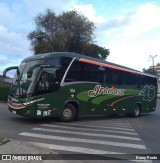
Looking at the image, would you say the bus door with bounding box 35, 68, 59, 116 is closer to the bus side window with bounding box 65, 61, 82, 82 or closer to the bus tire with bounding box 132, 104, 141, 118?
the bus side window with bounding box 65, 61, 82, 82

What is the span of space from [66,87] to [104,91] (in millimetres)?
3983

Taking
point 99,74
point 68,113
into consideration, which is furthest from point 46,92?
point 99,74

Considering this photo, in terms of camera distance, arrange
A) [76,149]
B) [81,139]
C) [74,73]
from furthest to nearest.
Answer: [74,73] < [81,139] < [76,149]

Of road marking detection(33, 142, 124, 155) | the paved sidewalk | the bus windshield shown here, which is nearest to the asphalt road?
road marking detection(33, 142, 124, 155)

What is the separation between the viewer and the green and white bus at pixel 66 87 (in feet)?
50.2

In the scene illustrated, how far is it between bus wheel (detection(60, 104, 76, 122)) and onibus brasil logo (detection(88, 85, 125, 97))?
169 centimetres

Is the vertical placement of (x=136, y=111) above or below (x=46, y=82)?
below

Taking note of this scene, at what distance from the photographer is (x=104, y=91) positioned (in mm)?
20016

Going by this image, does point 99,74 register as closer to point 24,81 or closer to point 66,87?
point 66,87

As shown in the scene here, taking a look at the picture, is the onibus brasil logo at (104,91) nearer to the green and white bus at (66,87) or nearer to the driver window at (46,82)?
the green and white bus at (66,87)

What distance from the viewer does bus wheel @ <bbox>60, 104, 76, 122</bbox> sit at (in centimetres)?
1691

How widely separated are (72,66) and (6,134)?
6088 millimetres

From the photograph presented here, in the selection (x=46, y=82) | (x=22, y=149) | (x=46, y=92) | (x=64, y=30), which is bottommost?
(x=22, y=149)

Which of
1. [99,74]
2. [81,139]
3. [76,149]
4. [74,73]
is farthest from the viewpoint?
[99,74]
